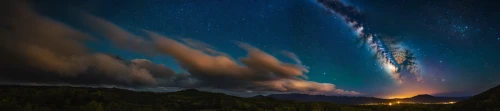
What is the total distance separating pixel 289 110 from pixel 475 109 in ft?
77.9

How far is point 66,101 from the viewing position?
21.1 m

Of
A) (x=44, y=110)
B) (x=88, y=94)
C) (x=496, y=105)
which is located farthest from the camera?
(x=496, y=105)

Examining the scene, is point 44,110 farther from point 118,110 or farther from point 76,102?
point 76,102

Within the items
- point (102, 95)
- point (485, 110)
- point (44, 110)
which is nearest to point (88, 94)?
point (102, 95)

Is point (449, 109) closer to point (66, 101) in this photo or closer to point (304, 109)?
point (304, 109)

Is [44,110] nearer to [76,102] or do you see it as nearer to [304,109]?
[76,102]

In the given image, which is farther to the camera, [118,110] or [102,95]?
[102,95]

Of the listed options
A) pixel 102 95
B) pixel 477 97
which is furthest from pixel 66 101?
pixel 477 97

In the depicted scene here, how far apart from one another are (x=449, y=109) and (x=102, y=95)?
147 feet

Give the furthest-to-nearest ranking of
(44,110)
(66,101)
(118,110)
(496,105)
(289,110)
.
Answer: (289,110) → (496,105) → (66,101) → (118,110) → (44,110)

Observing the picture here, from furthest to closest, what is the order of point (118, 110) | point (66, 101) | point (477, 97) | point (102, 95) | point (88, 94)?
1. point (477, 97)
2. point (102, 95)
3. point (88, 94)
4. point (66, 101)
5. point (118, 110)

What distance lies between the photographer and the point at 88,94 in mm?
24062

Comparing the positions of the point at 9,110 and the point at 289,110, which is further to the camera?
the point at 289,110

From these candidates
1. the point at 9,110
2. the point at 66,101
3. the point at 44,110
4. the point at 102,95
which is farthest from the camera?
the point at 102,95
